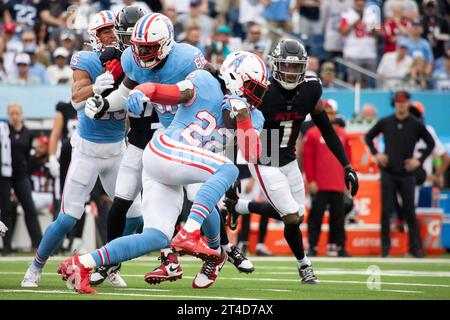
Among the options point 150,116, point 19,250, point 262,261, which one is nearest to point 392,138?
point 262,261

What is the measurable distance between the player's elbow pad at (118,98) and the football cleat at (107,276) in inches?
46.3

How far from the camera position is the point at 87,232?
13.4m

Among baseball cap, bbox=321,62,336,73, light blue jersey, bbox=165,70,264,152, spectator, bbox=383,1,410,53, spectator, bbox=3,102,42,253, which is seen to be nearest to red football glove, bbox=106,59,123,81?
light blue jersey, bbox=165,70,264,152

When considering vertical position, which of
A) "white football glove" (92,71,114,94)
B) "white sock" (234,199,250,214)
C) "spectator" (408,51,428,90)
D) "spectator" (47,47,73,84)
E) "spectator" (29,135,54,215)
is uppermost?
"white football glove" (92,71,114,94)

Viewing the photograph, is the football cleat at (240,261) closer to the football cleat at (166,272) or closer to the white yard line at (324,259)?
the football cleat at (166,272)

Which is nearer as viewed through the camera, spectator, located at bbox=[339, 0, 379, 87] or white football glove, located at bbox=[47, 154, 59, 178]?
white football glove, located at bbox=[47, 154, 59, 178]

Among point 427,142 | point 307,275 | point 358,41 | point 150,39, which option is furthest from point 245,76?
point 358,41

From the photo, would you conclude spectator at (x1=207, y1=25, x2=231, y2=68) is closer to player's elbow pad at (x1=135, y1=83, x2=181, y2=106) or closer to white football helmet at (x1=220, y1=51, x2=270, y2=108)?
white football helmet at (x1=220, y1=51, x2=270, y2=108)

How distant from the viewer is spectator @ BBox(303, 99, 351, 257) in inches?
504

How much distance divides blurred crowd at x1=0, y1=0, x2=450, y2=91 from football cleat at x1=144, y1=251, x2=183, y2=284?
753 cm

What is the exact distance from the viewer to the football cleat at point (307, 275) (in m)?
8.32

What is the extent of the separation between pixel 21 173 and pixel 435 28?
8.68 m

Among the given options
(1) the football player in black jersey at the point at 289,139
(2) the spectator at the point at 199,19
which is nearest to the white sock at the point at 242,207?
(1) the football player in black jersey at the point at 289,139

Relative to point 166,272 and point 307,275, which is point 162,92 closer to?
point 166,272
